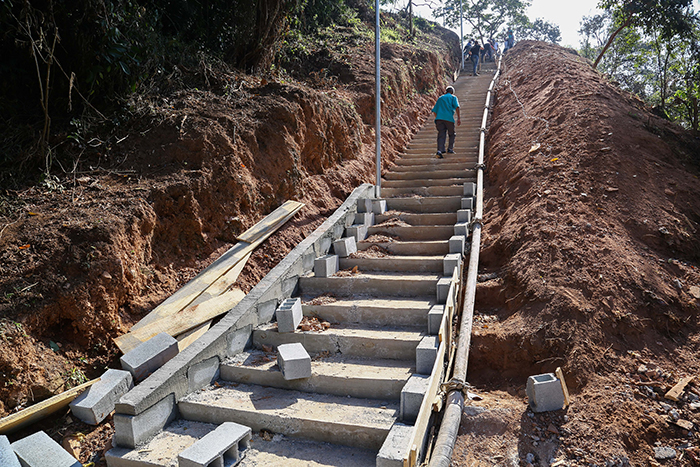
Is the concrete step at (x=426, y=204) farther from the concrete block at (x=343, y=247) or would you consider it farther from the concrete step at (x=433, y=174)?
the concrete block at (x=343, y=247)

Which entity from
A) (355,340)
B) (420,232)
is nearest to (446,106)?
(420,232)

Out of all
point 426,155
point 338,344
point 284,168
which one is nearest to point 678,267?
point 338,344

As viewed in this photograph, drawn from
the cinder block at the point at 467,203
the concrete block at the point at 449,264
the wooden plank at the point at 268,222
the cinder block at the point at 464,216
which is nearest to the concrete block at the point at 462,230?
the cinder block at the point at 464,216

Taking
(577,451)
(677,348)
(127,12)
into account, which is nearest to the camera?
(577,451)

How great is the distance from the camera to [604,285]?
500 cm

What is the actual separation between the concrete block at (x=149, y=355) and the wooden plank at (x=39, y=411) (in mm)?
366

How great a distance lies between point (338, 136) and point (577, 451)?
6.76 metres

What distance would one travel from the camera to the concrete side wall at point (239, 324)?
4098 mm

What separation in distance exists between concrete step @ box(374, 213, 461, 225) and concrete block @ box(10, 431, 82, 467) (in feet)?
18.0

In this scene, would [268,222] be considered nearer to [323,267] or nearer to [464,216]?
[323,267]

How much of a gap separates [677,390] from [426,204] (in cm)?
477

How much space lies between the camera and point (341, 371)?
4.54m

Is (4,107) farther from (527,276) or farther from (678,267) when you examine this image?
(678,267)

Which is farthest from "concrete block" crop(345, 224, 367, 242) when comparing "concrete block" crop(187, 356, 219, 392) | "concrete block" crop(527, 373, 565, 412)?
"concrete block" crop(527, 373, 565, 412)
